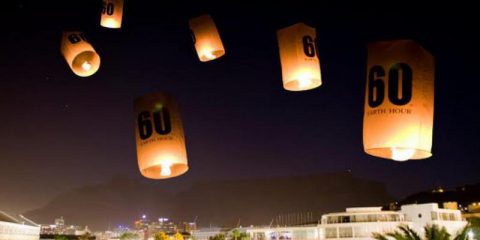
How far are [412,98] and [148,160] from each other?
3.04 metres

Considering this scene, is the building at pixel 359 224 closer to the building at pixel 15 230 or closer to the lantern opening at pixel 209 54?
the building at pixel 15 230

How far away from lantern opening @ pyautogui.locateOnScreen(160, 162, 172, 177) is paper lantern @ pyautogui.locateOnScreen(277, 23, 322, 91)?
2078 millimetres

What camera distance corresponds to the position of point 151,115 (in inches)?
251

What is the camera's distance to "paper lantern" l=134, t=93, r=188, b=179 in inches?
249

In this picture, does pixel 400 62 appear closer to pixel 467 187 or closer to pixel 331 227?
pixel 331 227

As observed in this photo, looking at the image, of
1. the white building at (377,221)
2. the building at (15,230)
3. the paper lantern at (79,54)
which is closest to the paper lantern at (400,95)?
the paper lantern at (79,54)

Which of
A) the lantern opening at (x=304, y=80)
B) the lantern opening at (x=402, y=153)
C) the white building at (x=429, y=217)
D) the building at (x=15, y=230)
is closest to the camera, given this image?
the lantern opening at (x=402, y=153)

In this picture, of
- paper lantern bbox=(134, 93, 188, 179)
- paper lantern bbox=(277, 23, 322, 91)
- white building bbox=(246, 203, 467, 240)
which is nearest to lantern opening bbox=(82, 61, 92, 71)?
paper lantern bbox=(134, 93, 188, 179)

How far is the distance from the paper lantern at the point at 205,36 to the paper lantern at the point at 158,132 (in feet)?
6.80

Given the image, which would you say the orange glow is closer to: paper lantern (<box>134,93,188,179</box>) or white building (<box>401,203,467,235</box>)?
paper lantern (<box>134,93,188,179</box>)

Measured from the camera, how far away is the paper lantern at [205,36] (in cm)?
825

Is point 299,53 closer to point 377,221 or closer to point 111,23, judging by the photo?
point 111,23

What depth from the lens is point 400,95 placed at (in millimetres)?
5504

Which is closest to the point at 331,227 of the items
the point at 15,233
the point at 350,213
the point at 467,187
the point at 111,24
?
the point at 350,213
